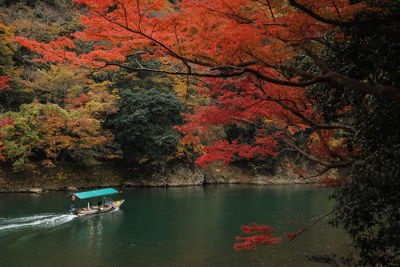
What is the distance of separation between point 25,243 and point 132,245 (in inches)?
143

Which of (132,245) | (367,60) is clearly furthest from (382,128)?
(132,245)

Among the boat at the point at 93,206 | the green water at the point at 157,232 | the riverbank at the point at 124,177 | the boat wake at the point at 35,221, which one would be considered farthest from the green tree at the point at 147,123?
the boat wake at the point at 35,221

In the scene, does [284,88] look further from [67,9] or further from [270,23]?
[67,9]

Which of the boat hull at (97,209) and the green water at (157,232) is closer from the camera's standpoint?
the green water at (157,232)

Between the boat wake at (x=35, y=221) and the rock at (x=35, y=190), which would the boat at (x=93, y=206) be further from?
the rock at (x=35, y=190)

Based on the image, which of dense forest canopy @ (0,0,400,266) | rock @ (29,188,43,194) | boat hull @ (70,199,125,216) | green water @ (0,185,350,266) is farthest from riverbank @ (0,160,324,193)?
dense forest canopy @ (0,0,400,266)

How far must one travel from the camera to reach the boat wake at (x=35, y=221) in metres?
11.7

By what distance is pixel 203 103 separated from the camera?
25.3m

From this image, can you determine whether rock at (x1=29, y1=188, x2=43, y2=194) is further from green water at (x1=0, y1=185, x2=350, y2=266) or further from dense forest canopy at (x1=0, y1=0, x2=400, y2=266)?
dense forest canopy at (x1=0, y1=0, x2=400, y2=266)

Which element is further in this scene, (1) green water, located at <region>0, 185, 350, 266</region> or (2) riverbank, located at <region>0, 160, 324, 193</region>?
(2) riverbank, located at <region>0, 160, 324, 193</region>

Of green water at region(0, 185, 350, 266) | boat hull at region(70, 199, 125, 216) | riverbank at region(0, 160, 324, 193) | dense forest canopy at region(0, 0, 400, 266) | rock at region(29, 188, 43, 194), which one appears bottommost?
green water at region(0, 185, 350, 266)

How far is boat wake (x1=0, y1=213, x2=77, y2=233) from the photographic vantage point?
11.7 m

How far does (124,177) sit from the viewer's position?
2306cm

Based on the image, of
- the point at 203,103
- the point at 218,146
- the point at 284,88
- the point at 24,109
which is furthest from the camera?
the point at 203,103
